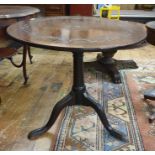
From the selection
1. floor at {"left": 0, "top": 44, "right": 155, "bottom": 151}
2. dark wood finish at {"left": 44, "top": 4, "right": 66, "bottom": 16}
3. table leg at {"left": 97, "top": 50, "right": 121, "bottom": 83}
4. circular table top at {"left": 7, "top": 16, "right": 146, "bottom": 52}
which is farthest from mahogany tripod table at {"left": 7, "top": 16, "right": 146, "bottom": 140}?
dark wood finish at {"left": 44, "top": 4, "right": 66, "bottom": 16}

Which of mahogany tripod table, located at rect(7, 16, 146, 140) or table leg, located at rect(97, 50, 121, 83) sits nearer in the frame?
mahogany tripod table, located at rect(7, 16, 146, 140)

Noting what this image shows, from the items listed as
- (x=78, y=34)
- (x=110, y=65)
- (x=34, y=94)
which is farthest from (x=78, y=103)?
(x=110, y=65)

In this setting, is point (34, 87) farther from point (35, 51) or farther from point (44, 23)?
point (35, 51)

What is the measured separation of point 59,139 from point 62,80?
1030 mm

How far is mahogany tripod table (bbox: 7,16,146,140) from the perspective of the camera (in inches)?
50.0

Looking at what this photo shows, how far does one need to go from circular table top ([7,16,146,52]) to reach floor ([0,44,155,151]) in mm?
684

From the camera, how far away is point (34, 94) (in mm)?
2295

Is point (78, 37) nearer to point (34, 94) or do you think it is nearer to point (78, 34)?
point (78, 34)

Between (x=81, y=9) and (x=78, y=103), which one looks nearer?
(x=78, y=103)

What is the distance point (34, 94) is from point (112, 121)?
2.61 ft

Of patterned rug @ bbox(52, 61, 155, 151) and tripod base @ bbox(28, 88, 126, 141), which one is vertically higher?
tripod base @ bbox(28, 88, 126, 141)

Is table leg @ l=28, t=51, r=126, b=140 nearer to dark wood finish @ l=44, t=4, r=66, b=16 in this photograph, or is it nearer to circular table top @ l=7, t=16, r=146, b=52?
circular table top @ l=7, t=16, r=146, b=52

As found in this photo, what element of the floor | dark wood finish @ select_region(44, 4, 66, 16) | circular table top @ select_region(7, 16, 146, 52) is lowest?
the floor
